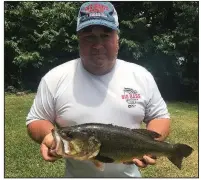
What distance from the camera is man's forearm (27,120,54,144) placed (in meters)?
2.43

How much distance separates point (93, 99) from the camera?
243 centimetres

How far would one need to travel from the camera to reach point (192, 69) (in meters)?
17.1

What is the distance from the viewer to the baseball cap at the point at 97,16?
2.52 m

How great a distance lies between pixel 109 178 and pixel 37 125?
1.85 ft

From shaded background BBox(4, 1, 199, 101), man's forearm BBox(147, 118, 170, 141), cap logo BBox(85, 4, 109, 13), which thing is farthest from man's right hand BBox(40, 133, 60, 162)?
shaded background BBox(4, 1, 199, 101)

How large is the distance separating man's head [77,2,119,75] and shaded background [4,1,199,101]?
41.5 ft

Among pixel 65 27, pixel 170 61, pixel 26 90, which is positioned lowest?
pixel 26 90

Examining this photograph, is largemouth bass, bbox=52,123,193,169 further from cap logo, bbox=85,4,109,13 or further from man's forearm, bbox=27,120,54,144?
cap logo, bbox=85,4,109,13

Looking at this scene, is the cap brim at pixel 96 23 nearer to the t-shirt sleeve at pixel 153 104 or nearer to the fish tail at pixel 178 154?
the t-shirt sleeve at pixel 153 104

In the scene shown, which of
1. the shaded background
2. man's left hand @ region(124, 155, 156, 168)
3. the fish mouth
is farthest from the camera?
the shaded background

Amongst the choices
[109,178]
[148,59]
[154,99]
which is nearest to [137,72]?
[154,99]

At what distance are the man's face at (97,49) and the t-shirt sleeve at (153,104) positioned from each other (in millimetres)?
281

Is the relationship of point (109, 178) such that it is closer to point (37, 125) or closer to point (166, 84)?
point (37, 125)

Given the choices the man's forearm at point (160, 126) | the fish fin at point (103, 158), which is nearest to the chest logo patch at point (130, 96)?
the man's forearm at point (160, 126)
